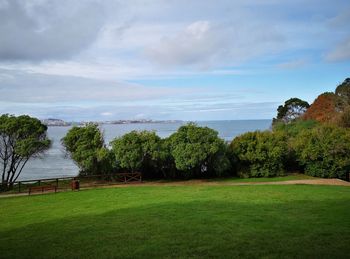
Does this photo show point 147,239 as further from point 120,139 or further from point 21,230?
point 120,139

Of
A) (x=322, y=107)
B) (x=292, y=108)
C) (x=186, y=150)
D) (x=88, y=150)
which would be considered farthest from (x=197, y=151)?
(x=292, y=108)

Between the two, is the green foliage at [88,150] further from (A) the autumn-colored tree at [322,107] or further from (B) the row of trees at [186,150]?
(A) the autumn-colored tree at [322,107]

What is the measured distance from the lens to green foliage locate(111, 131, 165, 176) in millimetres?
28391

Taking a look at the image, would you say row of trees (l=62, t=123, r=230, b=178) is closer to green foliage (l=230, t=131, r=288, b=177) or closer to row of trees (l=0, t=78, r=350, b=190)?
row of trees (l=0, t=78, r=350, b=190)

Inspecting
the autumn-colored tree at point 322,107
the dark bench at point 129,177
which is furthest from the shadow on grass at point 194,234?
the autumn-colored tree at point 322,107

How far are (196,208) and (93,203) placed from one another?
5506 millimetres

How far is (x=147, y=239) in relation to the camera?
34.8ft

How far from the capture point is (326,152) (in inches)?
1132

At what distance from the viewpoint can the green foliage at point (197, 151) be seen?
2830cm

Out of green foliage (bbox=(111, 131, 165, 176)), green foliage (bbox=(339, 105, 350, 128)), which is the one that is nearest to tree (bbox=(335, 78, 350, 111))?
green foliage (bbox=(339, 105, 350, 128))

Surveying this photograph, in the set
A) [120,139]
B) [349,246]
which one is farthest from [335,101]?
[349,246]

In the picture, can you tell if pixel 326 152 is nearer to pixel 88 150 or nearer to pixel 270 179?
pixel 270 179

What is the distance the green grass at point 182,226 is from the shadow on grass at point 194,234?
2 cm

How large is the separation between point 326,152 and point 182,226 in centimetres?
2003
